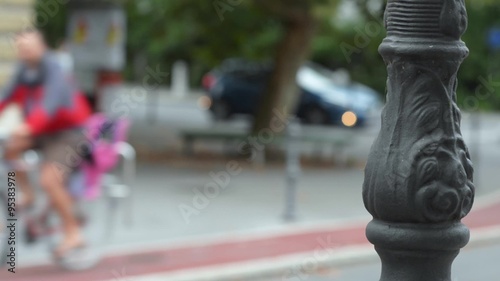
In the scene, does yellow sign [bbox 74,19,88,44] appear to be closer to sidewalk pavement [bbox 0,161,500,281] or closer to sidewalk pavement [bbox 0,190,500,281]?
sidewalk pavement [bbox 0,161,500,281]

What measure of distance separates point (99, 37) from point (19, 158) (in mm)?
7832

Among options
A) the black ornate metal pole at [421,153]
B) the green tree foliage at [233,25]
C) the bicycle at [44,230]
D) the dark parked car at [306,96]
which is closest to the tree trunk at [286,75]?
the green tree foliage at [233,25]

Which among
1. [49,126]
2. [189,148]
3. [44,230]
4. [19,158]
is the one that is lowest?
[189,148]

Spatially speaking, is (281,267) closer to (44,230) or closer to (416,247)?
(44,230)

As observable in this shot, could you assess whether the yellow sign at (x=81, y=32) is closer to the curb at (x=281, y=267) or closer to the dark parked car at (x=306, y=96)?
the curb at (x=281, y=267)

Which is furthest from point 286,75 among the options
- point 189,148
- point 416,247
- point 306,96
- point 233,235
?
point 416,247

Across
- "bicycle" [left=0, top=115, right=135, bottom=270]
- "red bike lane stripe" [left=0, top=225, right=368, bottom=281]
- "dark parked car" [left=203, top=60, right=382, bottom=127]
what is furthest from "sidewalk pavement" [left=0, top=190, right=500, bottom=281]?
"dark parked car" [left=203, top=60, right=382, bottom=127]

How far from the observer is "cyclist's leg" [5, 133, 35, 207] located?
8.77 meters

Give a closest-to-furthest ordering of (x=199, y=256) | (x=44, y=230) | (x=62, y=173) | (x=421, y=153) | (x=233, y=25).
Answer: (x=421, y=153), (x=62, y=173), (x=44, y=230), (x=199, y=256), (x=233, y=25)

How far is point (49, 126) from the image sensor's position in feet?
29.1

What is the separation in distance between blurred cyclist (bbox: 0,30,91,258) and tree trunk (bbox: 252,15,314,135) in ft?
34.8

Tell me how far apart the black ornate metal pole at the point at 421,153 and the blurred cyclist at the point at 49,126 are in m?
6.52

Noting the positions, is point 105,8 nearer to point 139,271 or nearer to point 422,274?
point 139,271

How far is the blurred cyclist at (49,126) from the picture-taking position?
8812 mm
